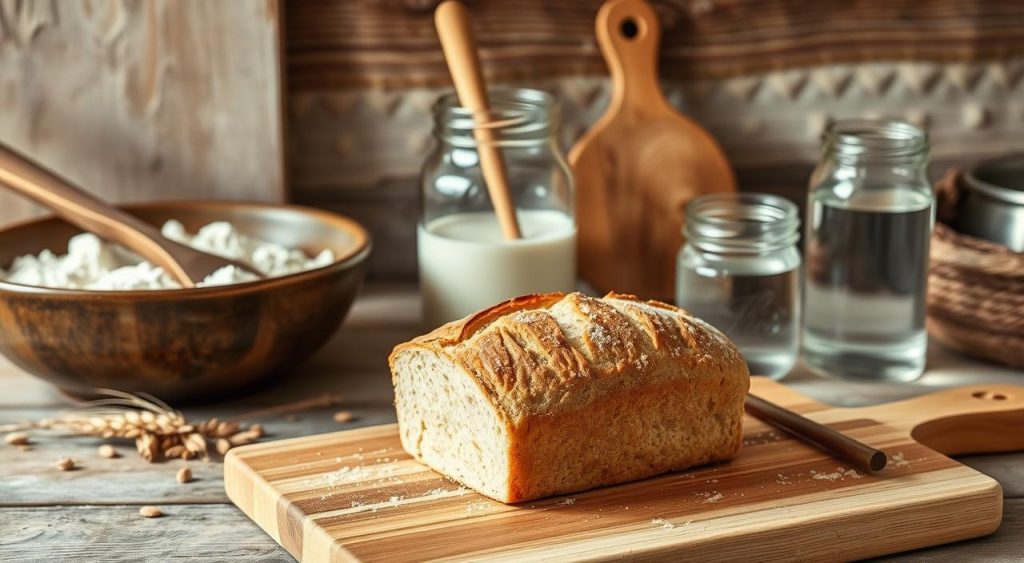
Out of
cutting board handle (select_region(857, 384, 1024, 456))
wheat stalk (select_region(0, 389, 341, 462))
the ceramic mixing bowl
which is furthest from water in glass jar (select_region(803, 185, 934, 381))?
wheat stalk (select_region(0, 389, 341, 462))

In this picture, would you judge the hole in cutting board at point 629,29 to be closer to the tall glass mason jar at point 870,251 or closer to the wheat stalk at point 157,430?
the tall glass mason jar at point 870,251

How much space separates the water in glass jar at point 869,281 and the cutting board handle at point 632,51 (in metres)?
0.37

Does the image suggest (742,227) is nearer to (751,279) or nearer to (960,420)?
(751,279)

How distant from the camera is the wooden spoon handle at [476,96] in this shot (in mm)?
1714

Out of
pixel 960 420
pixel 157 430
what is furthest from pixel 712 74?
pixel 157 430

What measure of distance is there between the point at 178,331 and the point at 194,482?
0.62 ft

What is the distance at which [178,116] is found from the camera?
1.96 m

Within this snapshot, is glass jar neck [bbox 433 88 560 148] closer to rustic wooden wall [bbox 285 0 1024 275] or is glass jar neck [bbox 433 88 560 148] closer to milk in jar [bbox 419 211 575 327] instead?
milk in jar [bbox 419 211 575 327]

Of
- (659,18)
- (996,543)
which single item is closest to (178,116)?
(659,18)

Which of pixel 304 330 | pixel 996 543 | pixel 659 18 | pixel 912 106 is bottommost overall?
pixel 996 543

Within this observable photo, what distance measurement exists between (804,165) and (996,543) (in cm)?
95

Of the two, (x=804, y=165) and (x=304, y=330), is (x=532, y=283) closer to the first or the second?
(x=304, y=330)

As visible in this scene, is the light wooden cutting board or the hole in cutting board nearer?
the light wooden cutting board

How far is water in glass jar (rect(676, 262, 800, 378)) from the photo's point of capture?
1.67 metres
